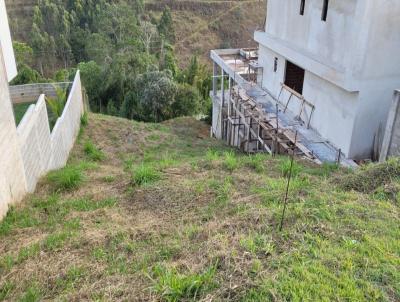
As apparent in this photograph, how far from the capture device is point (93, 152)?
11766 millimetres

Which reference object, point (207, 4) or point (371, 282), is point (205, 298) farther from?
point (207, 4)

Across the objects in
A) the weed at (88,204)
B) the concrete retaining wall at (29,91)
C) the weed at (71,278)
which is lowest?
the concrete retaining wall at (29,91)

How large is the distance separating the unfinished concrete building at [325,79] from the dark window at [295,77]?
0.11ft

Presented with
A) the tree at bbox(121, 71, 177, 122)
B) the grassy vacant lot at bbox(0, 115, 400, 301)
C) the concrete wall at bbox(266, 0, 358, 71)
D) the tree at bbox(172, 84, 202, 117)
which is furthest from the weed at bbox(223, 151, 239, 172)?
the tree at bbox(172, 84, 202, 117)

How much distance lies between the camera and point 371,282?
3.70 metres

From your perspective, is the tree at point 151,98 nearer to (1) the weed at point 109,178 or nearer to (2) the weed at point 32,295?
(1) the weed at point 109,178

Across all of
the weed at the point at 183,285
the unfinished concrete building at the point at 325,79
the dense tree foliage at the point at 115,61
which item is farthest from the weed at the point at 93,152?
the dense tree foliage at the point at 115,61

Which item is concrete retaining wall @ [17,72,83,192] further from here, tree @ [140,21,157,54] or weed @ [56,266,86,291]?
tree @ [140,21,157,54]

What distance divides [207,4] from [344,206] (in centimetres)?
5209

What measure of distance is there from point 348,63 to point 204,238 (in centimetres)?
703

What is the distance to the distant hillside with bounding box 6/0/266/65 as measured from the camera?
48.1 metres

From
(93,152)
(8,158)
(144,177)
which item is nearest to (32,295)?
(8,158)

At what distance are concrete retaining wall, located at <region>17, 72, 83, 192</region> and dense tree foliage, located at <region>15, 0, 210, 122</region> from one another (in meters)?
10.4

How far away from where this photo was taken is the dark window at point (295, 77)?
13.6m
